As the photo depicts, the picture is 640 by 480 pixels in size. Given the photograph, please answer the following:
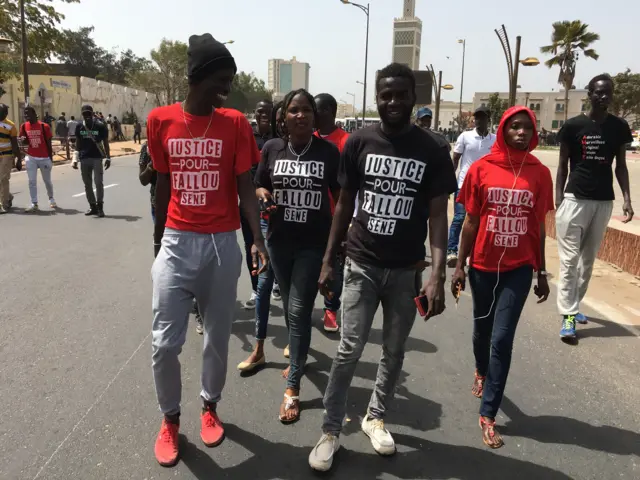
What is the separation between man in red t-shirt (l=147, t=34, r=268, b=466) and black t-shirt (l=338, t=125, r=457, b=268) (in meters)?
0.65

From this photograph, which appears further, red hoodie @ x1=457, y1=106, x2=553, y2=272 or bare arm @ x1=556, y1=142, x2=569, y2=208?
bare arm @ x1=556, y1=142, x2=569, y2=208

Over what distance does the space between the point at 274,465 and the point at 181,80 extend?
5279 cm

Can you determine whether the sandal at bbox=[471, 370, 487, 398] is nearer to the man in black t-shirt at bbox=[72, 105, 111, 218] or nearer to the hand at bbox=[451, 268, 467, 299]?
the hand at bbox=[451, 268, 467, 299]

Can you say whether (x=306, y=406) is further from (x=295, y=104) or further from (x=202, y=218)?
(x=295, y=104)

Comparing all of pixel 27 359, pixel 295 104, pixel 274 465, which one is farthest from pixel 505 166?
pixel 27 359

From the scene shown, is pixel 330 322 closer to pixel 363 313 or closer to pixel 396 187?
pixel 363 313

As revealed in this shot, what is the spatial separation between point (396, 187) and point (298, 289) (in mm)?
941

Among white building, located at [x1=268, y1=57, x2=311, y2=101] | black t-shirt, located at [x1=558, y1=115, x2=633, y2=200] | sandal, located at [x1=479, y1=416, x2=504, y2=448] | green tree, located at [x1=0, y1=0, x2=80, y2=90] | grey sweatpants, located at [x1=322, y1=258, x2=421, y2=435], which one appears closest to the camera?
grey sweatpants, located at [x1=322, y1=258, x2=421, y2=435]

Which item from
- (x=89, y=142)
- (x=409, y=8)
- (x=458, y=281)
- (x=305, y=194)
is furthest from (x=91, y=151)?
(x=409, y=8)

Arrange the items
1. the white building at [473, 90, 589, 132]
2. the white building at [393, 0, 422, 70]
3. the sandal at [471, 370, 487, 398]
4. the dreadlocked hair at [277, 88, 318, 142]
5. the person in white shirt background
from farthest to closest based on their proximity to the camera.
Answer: the white building at [393, 0, 422, 70] < the white building at [473, 90, 589, 132] < the person in white shirt background < the sandal at [471, 370, 487, 398] < the dreadlocked hair at [277, 88, 318, 142]

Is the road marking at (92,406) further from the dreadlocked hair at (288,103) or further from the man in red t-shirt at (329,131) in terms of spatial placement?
the dreadlocked hair at (288,103)

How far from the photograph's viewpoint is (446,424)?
3.05 m

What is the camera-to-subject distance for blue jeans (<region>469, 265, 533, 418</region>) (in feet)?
9.56

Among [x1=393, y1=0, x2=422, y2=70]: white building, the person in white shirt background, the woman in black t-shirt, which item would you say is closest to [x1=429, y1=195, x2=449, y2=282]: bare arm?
the woman in black t-shirt
